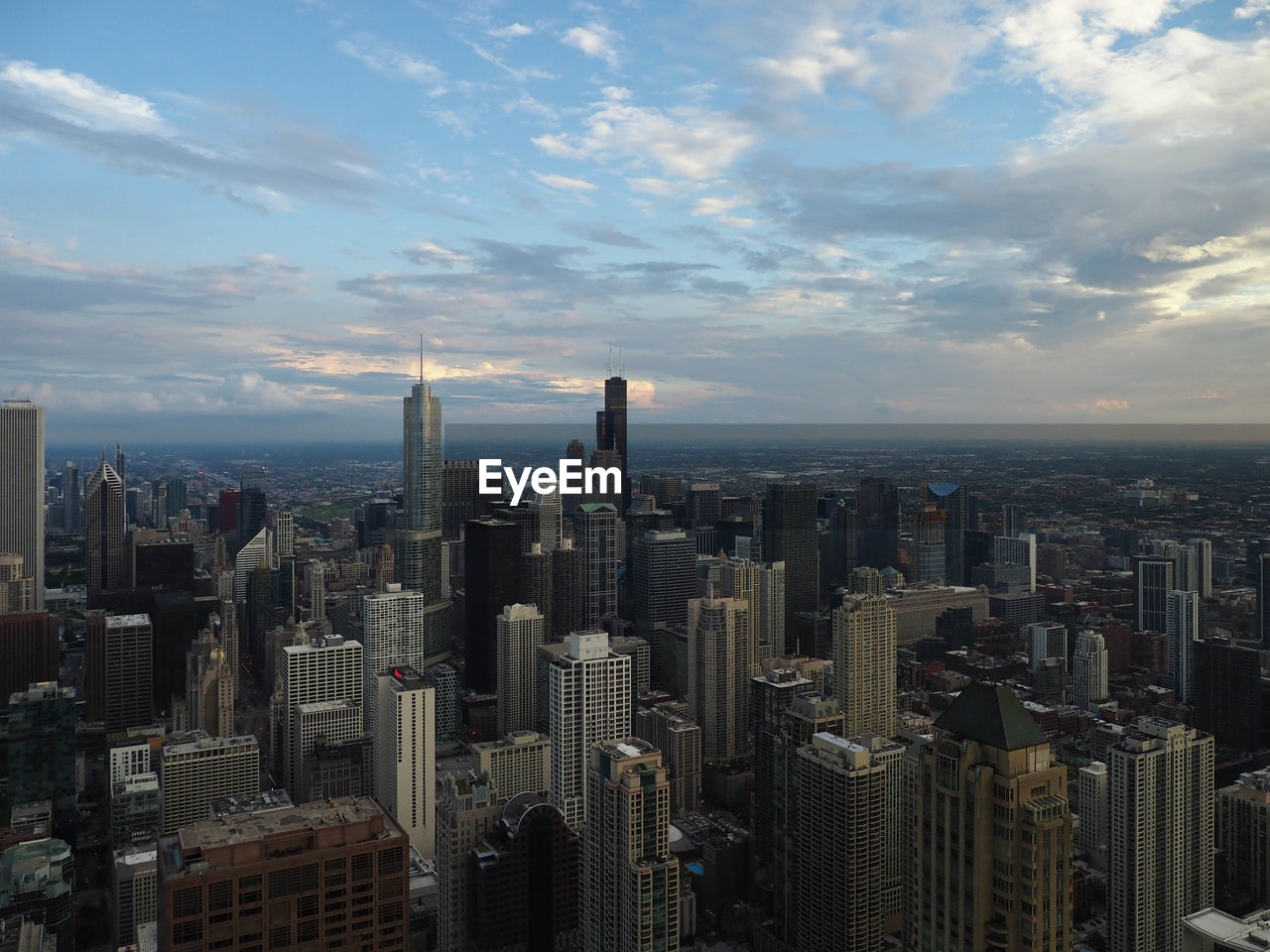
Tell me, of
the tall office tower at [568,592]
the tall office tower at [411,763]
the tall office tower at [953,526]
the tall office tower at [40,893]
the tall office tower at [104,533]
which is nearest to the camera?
the tall office tower at [40,893]

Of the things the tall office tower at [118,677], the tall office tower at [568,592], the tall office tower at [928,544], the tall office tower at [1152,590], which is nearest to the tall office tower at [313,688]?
the tall office tower at [118,677]

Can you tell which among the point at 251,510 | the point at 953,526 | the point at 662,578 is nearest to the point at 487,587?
the point at 662,578

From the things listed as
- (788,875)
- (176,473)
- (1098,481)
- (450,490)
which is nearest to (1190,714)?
(1098,481)

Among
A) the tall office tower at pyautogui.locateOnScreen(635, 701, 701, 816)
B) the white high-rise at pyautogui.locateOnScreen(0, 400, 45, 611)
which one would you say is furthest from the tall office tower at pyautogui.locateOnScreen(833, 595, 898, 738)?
the white high-rise at pyautogui.locateOnScreen(0, 400, 45, 611)

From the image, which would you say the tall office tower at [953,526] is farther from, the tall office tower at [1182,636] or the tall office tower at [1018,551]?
the tall office tower at [1182,636]

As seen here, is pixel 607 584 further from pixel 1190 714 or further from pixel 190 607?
pixel 1190 714

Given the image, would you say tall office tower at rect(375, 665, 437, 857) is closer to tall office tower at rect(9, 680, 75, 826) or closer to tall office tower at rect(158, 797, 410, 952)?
tall office tower at rect(9, 680, 75, 826)
